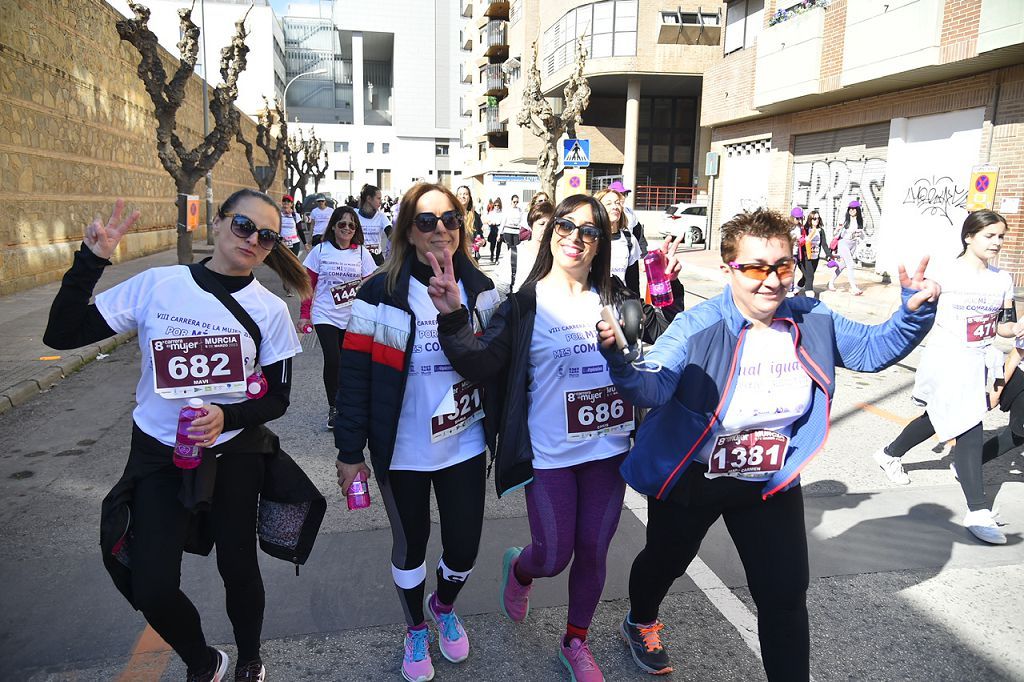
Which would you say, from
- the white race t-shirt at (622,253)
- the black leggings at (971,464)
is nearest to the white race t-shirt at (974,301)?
the black leggings at (971,464)

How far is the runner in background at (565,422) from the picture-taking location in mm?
2875

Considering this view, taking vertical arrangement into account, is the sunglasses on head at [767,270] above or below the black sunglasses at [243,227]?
below

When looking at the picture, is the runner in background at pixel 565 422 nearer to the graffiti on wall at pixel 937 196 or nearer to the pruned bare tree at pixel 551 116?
the graffiti on wall at pixel 937 196

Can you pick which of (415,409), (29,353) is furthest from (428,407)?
(29,353)

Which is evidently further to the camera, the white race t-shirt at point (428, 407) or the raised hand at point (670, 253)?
the raised hand at point (670, 253)

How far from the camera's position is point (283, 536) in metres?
2.88

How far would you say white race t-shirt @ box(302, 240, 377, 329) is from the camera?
20.2 ft

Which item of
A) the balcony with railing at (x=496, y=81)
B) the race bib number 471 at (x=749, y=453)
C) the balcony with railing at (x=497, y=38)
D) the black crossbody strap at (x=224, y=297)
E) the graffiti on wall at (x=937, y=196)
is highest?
the balcony with railing at (x=497, y=38)

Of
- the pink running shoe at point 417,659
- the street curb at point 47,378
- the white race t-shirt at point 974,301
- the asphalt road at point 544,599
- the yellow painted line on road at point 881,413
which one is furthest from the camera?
the street curb at point 47,378

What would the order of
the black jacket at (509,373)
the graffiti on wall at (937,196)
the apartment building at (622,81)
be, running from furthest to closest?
1. the apartment building at (622,81)
2. the graffiti on wall at (937,196)
3. the black jacket at (509,373)

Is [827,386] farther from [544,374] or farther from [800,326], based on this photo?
[544,374]

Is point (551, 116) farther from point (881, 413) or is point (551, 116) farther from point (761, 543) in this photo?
point (761, 543)

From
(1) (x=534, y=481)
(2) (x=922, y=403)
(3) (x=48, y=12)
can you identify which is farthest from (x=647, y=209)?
(1) (x=534, y=481)

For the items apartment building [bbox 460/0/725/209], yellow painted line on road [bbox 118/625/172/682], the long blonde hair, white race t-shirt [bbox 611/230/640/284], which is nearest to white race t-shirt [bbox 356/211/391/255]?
white race t-shirt [bbox 611/230/640/284]
